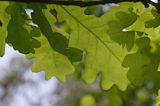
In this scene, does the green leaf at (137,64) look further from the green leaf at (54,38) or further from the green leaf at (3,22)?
the green leaf at (3,22)

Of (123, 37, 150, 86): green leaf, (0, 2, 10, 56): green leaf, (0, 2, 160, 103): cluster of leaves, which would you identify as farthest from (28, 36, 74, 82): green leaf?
(123, 37, 150, 86): green leaf

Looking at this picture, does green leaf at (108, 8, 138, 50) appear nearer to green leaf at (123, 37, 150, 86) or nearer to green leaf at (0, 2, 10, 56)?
green leaf at (123, 37, 150, 86)

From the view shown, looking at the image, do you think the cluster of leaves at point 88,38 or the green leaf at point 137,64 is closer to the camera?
the cluster of leaves at point 88,38

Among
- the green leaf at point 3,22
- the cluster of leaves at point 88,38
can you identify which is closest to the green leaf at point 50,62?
the cluster of leaves at point 88,38

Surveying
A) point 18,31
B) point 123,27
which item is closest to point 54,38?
point 18,31

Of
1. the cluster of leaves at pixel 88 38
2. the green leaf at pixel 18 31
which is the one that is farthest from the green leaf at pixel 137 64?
the green leaf at pixel 18 31

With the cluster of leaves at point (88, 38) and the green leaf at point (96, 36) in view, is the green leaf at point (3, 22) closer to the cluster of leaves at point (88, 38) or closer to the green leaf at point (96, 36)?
the cluster of leaves at point (88, 38)

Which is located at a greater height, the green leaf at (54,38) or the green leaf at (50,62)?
the green leaf at (54,38)

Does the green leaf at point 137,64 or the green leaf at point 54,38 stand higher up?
the green leaf at point 54,38
